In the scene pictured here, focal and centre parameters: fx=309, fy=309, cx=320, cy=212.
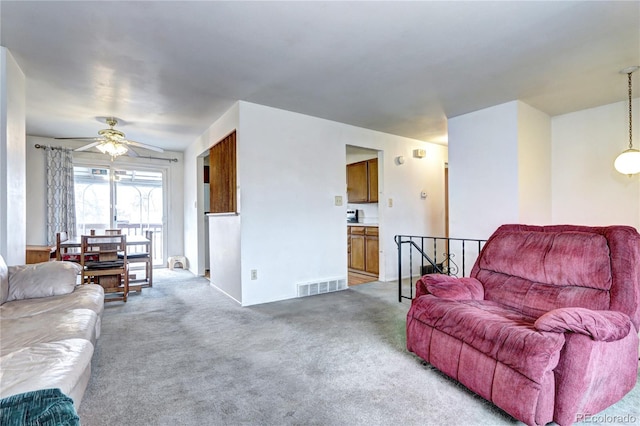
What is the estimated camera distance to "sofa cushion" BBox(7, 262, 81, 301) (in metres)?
2.32

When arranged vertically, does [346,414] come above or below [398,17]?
below

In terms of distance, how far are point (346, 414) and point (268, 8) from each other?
2490 mm

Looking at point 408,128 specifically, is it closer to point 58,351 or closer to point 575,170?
point 575,170

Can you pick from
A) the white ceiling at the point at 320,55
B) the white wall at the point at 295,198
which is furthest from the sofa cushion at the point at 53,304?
the white ceiling at the point at 320,55

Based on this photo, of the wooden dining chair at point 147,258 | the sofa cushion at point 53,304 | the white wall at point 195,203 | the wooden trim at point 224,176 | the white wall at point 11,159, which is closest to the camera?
the sofa cushion at point 53,304

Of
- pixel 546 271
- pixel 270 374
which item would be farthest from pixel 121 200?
pixel 546 271

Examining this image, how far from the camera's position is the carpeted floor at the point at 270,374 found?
5.48ft

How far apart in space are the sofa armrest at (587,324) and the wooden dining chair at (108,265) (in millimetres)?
4265

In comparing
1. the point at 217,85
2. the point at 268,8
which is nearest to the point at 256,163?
the point at 217,85

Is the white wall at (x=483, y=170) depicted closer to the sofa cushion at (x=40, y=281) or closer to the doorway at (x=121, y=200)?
the sofa cushion at (x=40, y=281)

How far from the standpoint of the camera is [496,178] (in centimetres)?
385

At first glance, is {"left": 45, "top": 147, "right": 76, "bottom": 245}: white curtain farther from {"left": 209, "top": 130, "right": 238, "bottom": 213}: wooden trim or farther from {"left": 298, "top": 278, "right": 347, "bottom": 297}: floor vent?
{"left": 298, "top": 278, "right": 347, "bottom": 297}: floor vent
